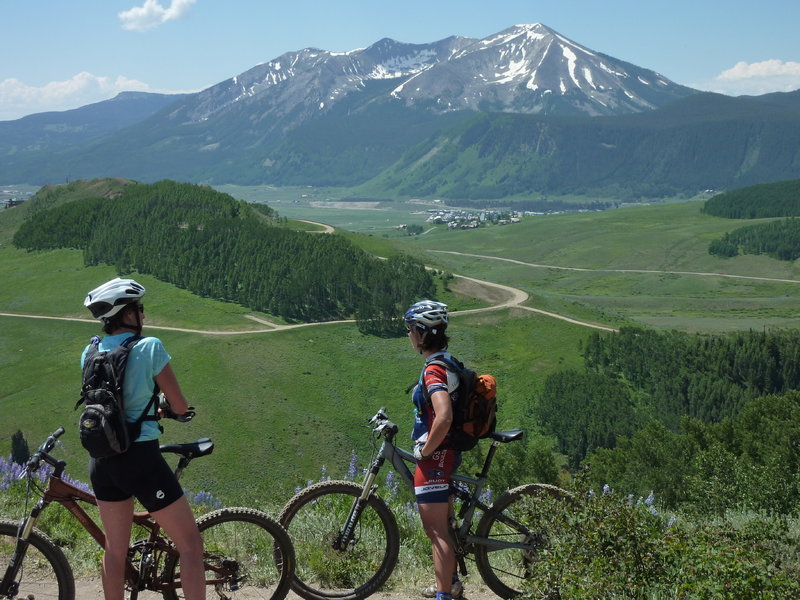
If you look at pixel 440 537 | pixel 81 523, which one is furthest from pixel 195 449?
pixel 440 537

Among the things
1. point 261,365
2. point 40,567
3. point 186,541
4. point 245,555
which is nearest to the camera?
point 186,541

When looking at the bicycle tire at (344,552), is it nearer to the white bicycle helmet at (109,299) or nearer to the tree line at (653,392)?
the white bicycle helmet at (109,299)

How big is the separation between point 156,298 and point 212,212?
139ft

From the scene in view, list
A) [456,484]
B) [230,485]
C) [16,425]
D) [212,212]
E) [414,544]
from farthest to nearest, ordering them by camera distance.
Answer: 1. [212,212]
2. [16,425]
3. [230,485]
4. [414,544]
5. [456,484]

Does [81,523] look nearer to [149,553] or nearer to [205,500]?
[149,553]

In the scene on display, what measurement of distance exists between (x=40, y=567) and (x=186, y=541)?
221cm

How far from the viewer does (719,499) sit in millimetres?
16250

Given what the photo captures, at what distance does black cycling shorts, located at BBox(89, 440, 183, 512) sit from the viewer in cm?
814

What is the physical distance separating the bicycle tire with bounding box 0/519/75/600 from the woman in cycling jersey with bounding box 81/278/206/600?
0.73 metres

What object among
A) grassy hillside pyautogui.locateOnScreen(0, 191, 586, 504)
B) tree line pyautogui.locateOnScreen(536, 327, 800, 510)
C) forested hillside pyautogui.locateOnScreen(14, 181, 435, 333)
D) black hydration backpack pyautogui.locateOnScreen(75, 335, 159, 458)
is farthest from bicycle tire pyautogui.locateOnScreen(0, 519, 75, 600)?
forested hillside pyautogui.locateOnScreen(14, 181, 435, 333)

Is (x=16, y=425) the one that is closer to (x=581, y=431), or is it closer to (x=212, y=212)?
(x=581, y=431)

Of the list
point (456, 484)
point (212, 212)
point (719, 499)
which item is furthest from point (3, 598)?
point (212, 212)

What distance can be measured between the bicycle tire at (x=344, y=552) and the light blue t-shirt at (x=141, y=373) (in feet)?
9.16

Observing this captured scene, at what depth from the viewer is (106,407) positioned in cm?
Answer: 785
